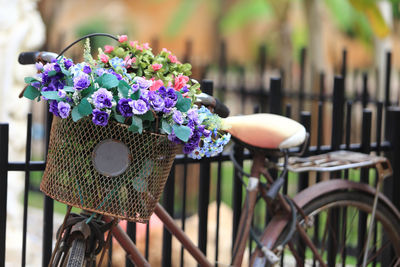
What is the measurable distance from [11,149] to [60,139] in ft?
9.88

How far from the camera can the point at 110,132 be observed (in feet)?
6.42

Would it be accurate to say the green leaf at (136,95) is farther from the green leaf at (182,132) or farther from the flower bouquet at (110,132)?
the green leaf at (182,132)

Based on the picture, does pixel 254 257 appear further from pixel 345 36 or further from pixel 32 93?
pixel 345 36

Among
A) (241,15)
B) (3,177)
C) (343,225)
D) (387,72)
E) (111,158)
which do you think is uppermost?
(241,15)

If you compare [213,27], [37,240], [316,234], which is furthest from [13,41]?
[213,27]

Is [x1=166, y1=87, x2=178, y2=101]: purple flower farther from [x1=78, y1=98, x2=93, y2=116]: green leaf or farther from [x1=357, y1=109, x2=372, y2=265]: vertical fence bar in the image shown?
[x1=357, y1=109, x2=372, y2=265]: vertical fence bar

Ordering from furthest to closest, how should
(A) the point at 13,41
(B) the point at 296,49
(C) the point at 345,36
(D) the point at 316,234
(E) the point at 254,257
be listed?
(C) the point at 345,36 < (B) the point at 296,49 < (A) the point at 13,41 < (D) the point at 316,234 < (E) the point at 254,257

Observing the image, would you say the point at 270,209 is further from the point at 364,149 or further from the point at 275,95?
the point at 364,149

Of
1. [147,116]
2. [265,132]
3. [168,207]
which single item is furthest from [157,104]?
[168,207]

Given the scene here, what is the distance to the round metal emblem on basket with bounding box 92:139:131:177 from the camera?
194cm

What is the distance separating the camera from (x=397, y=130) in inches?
144

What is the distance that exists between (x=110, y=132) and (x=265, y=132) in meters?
0.88

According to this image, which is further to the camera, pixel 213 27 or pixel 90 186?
pixel 213 27

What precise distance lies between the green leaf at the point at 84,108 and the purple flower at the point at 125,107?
0.08 meters
